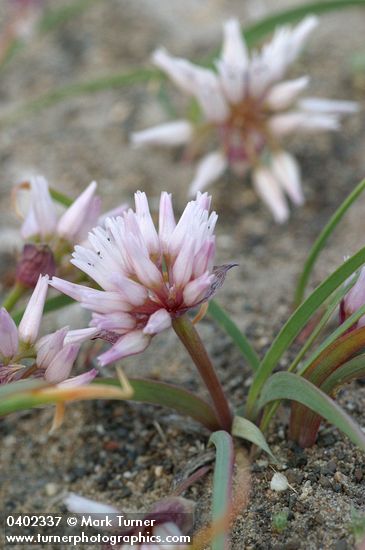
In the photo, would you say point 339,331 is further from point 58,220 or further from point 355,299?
point 58,220

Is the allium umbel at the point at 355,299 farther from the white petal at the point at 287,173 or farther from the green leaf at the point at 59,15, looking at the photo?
the green leaf at the point at 59,15

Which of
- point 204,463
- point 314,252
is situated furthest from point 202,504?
point 314,252

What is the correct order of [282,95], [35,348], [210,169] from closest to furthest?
[35,348] < [282,95] < [210,169]

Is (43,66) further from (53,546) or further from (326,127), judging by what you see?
(53,546)

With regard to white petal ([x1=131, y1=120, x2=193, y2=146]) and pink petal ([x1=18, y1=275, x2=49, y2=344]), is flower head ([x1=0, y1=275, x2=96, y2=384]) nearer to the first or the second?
pink petal ([x1=18, y1=275, x2=49, y2=344])

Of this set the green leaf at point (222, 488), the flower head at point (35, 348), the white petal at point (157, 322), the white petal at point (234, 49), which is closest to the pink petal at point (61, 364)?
the flower head at point (35, 348)

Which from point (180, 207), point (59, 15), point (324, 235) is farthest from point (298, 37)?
point (59, 15)
